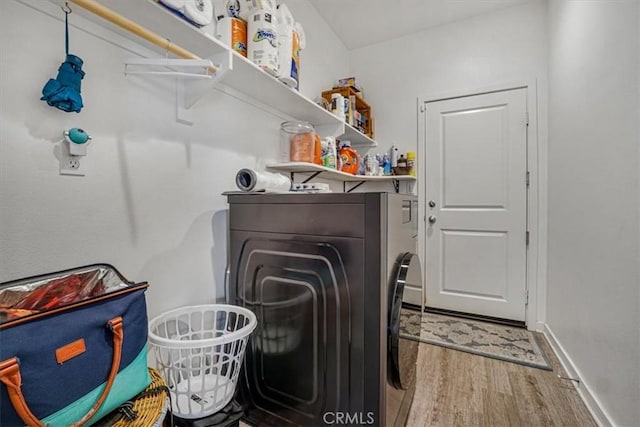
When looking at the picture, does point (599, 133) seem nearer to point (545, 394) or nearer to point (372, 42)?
point (545, 394)

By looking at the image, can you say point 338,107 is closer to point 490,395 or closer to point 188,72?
point 188,72

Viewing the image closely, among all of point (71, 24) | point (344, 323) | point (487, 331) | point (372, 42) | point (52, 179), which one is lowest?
point (487, 331)

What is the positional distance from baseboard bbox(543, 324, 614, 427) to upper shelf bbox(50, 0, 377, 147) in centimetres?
208

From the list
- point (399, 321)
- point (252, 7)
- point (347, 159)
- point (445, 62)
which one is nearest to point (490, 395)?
point (399, 321)

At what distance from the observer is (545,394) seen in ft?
5.02

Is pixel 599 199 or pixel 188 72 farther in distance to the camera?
pixel 599 199

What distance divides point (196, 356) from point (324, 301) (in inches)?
20.9

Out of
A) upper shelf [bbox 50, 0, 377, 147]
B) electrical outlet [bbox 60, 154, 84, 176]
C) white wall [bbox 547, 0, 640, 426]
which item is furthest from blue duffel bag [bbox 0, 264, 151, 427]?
white wall [bbox 547, 0, 640, 426]

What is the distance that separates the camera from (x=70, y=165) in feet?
2.90

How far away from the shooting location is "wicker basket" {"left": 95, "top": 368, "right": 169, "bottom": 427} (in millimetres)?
659

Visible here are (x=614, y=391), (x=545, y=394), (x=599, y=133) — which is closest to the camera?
(x=614, y=391)

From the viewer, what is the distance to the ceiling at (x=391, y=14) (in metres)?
2.34

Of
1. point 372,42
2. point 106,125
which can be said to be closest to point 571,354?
point 106,125

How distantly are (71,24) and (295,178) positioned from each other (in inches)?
56.2
